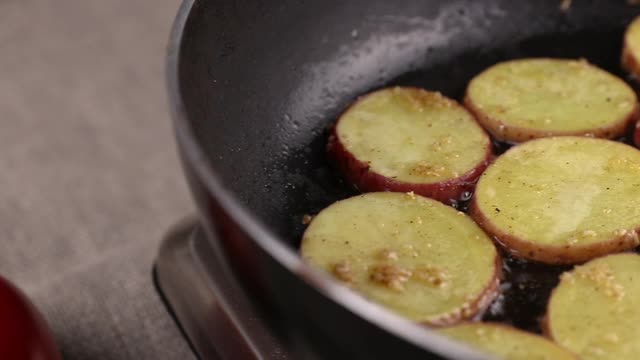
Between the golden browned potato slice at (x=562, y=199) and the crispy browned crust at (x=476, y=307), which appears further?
the golden browned potato slice at (x=562, y=199)

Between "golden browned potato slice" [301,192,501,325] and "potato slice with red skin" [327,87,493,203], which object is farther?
"potato slice with red skin" [327,87,493,203]

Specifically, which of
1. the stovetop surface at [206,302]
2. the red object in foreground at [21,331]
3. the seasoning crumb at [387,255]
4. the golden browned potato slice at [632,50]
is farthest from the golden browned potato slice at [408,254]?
the golden browned potato slice at [632,50]

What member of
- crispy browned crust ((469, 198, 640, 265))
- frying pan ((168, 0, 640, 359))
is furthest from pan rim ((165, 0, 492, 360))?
crispy browned crust ((469, 198, 640, 265))

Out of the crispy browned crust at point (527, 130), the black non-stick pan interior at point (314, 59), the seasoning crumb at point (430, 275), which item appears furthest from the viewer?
the crispy browned crust at point (527, 130)

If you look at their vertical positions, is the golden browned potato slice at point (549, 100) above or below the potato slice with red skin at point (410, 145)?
above

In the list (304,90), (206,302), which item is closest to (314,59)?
(304,90)

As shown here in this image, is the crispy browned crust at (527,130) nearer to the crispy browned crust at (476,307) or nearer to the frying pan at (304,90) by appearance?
the frying pan at (304,90)

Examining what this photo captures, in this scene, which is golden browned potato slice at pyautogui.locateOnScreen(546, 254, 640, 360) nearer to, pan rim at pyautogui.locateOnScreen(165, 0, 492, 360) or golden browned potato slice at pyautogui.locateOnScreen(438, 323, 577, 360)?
golden browned potato slice at pyautogui.locateOnScreen(438, 323, 577, 360)
